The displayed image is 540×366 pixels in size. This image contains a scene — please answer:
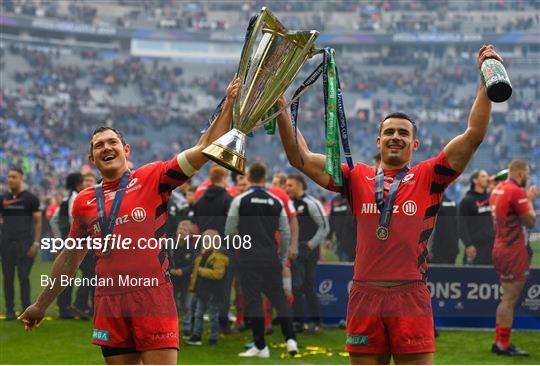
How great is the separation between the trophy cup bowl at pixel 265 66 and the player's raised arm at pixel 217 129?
0.12ft

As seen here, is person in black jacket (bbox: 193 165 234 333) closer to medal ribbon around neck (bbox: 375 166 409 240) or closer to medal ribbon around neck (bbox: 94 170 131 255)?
medal ribbon around neck (bbox: 94 170 131 255)

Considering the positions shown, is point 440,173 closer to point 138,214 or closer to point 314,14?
point 138,214

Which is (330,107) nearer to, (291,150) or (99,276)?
(291,150)

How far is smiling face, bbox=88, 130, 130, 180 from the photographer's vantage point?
4.84 metres

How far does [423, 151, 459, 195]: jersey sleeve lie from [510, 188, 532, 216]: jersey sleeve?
4509 mm

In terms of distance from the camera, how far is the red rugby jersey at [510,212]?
9.02m

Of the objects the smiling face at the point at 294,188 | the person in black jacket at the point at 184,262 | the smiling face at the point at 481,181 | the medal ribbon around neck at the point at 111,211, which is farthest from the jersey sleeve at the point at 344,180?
the smiling face at the point at 481,181

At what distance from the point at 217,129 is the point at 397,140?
94 cm

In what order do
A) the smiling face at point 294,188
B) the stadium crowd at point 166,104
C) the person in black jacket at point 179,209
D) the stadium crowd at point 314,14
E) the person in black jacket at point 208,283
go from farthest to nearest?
1. the stadium crowd at point 314,14
2. the stadium crowd at point 166,104
3. the smiling face at point 294,188
4. the person in black jacket at point 179,209
5. the person in black jacket at point 208,283

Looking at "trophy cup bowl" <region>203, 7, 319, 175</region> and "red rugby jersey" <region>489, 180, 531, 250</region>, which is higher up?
"trophy cup bowl" <region>203, 7, 319, 175</region>

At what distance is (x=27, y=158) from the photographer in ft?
131

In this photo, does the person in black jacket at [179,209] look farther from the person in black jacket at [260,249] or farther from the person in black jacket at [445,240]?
the person in black jacket at [445,240]

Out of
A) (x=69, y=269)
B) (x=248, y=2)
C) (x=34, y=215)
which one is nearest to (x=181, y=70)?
(x=248, y=2)

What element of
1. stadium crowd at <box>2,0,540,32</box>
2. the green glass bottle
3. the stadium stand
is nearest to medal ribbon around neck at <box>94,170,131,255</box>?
the green glass bottle
